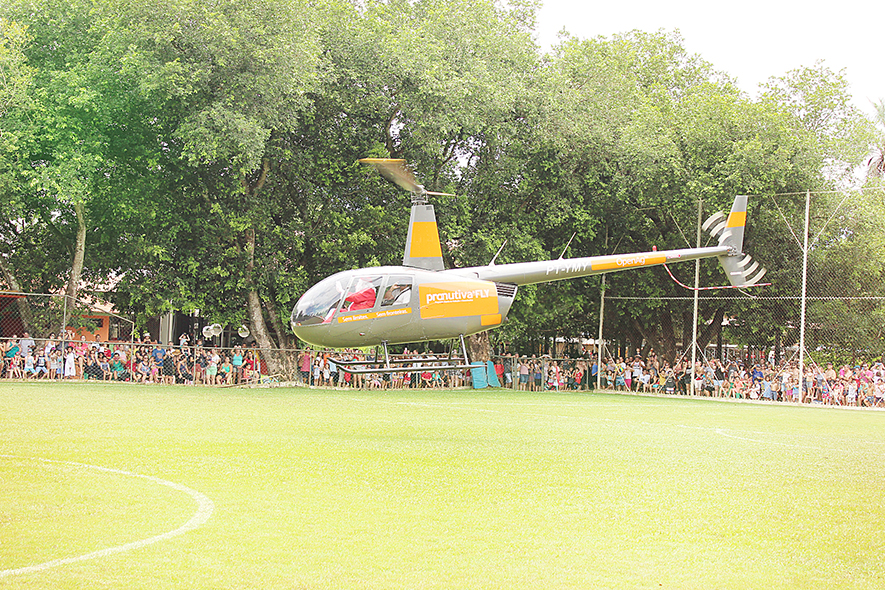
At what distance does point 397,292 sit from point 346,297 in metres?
1.05

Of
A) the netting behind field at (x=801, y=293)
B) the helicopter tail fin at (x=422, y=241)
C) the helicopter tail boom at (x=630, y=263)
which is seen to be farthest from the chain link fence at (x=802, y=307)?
the helicopter tail fin at (x=422, y=241)

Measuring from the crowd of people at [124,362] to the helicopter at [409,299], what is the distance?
1293 cm

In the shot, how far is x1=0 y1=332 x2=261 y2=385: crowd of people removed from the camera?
89.4 feet

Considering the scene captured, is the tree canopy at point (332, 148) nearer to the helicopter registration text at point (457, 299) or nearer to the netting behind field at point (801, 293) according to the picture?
the netting behind field at point (801, 293)

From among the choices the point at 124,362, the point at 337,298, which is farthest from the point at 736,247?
the point at 124,362

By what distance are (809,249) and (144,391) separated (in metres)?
23.7

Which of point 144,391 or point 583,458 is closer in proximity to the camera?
point 583,458

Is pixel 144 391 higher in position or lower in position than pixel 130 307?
lower

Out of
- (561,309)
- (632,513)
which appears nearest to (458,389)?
(561,309)

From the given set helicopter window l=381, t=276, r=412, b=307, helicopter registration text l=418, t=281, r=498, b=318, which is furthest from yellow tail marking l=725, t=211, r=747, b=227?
helicopter window l=381, t=276, r=412, b=307

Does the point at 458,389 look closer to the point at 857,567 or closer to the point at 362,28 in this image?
the point at 362,28

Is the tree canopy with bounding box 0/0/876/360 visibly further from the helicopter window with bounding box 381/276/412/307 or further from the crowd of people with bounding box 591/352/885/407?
the helicopter window with bounding box 381/276/412/307

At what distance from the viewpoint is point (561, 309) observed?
37.5 meters

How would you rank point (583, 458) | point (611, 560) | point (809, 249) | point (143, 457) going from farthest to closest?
point (809, 249) → point (583, 458) → point (143, 457) → point (611, 560)
